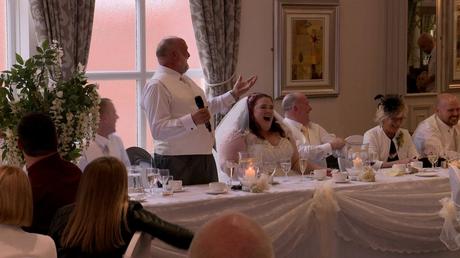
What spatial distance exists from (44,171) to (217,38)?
3681 mm

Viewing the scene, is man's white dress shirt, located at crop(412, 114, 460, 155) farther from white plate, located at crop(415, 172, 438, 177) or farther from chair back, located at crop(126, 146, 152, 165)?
chair back, located at crop(126, 146, 152, 165)

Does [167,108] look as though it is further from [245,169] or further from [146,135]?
[146,135]

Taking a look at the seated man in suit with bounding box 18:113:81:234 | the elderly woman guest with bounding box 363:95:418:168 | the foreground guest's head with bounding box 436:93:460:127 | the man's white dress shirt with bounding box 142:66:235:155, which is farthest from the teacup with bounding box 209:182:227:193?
the foreground guest's head with bounding box 436:93:460:127

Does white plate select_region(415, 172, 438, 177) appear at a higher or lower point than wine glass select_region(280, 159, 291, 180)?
lower

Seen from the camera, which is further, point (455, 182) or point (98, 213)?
point (455, 182)

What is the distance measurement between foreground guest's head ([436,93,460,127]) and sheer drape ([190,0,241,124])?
185 cm

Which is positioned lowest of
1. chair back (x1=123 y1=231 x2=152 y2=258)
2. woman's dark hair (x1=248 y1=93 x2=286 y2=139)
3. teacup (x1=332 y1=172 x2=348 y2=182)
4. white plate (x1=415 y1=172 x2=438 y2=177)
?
chair back (x1=123 y1=231 x2=152 y2=258)

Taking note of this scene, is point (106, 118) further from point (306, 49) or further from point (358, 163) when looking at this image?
point (306, 49)

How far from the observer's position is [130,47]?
22.7 ft

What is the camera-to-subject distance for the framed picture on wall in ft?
24.3

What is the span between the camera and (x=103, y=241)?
9.75ft

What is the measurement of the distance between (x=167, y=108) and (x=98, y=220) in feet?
7.72

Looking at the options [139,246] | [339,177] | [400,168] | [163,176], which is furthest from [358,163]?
[139,246]

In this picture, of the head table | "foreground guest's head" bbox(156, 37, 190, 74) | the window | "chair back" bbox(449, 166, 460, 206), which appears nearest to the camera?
"chair back" bbox(449, 166, 460, 206)
